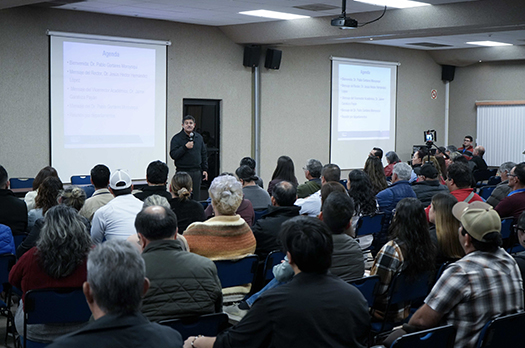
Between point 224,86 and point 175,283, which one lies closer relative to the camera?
point 175,283

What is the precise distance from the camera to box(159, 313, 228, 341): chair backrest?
2.40 meters

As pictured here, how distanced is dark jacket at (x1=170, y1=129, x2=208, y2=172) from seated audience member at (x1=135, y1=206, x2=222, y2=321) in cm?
574

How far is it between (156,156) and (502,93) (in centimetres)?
958

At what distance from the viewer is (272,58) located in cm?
1112

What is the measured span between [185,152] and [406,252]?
5523 millimetres

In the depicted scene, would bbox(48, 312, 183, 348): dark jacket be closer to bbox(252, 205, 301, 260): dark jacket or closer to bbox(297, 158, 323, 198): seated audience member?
bbox(252, 205, 301, 260): dark jacket

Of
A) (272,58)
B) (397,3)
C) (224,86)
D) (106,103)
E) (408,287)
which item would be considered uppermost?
(397,3)

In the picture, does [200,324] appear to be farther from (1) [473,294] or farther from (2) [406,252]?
(2) [406,252]

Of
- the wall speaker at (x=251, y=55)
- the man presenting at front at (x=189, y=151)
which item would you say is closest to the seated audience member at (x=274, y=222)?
the man presenting at front at (x=189, y=151)

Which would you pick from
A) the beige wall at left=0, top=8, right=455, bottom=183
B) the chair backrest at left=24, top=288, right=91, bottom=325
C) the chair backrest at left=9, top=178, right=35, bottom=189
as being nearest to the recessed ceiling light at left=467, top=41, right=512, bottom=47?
the beige wall at left=0, top=8, right=455, bottom=183

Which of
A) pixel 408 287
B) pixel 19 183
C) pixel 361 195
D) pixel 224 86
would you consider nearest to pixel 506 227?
pixel 361 195

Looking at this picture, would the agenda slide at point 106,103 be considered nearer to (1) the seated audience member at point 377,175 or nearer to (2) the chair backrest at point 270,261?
(1) the seated audience member at point 377,175

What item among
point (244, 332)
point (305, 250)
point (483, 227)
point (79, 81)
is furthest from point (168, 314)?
point (79, 81)

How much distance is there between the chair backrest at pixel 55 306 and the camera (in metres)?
2.79
